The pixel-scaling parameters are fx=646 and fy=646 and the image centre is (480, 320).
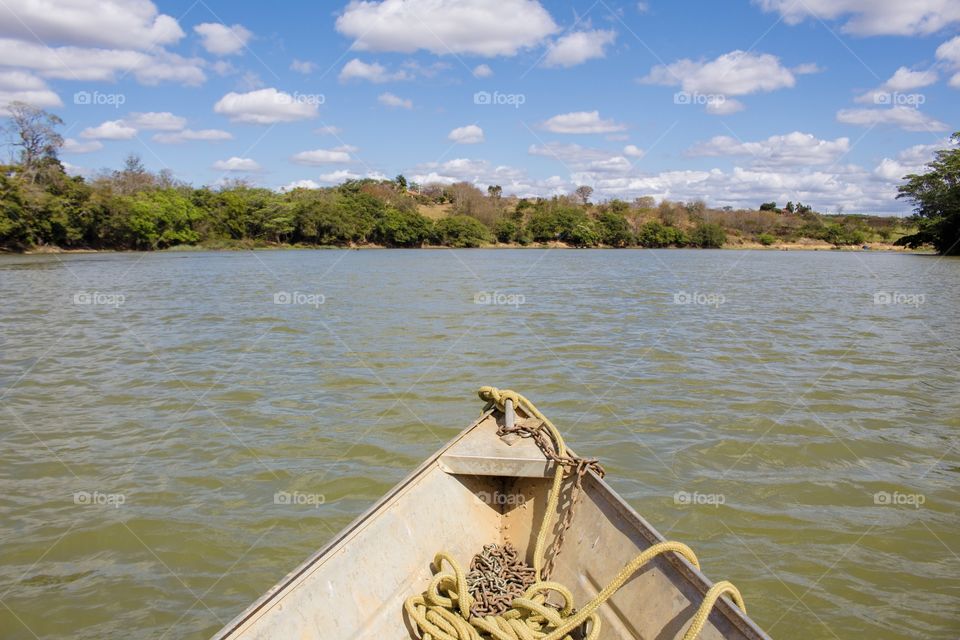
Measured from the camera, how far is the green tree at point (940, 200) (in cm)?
5594

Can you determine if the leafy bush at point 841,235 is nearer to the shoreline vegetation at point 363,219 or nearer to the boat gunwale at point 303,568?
the shoreline vegetation at point 363,219

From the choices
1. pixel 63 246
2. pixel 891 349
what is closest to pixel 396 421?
pixel 891 349

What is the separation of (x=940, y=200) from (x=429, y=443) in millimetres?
66973

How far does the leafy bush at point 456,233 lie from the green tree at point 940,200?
148 ft

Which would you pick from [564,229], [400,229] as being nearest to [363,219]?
[400,229]

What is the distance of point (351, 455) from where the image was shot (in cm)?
702

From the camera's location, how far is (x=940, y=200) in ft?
191

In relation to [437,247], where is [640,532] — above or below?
below

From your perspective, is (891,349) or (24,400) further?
(891,349)

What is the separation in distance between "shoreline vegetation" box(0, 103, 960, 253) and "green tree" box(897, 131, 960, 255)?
0.22 metres

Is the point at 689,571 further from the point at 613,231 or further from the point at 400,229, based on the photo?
the point at 613,231

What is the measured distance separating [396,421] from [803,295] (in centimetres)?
2010

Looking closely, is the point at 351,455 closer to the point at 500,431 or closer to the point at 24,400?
the point at 500,431

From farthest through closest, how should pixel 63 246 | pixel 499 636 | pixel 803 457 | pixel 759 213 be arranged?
pixel 759 213, pixel 63 246, pixel 803 457, pixel 499 636
